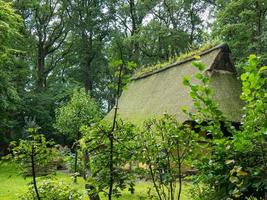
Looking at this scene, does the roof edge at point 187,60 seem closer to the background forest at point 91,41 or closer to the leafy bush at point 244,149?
the background forest at point 91,41

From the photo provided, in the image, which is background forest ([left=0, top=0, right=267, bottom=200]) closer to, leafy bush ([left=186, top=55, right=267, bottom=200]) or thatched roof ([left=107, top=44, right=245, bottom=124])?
thatched roof ([left=107, top=44, right=245, bottom=124])

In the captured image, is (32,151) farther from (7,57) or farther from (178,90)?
(7,57)

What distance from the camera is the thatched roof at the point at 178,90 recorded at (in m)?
13.6

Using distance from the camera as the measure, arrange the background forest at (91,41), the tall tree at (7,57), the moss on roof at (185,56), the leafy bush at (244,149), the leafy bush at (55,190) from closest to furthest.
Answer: the leafy bush at (244,149) < the leafy bush at (55,190) < the tall tree at (7,57) < the moss on roof at (185,56) < the background forest at (91,41)

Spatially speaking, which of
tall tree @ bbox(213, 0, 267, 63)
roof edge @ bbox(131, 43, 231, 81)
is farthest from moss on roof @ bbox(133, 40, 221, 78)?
tall tree @ bbox(213, 0, 267, 63)

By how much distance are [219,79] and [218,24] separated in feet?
21.7

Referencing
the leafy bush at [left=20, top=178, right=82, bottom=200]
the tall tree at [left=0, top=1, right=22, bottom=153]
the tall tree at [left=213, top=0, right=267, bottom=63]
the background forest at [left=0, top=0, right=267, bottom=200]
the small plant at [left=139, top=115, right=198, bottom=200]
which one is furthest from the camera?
the background forest at [left=0, top=0, right=267, bottom=200]

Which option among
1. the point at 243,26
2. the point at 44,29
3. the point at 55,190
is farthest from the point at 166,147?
the point at 44,29

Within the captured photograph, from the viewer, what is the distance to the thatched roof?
13.6m

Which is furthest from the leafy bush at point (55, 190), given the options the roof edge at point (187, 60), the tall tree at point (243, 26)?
the tall tree at point (243, 26)

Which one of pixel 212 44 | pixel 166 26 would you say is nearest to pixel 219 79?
pixel 212 44

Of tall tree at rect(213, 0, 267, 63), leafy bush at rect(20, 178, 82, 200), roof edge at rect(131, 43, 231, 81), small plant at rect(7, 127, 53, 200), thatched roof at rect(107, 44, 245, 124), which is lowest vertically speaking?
leafy bush at rect(20, 178, 82, 200)

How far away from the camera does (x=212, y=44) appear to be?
15.8 metres

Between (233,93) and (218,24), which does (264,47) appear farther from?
(233,93)
